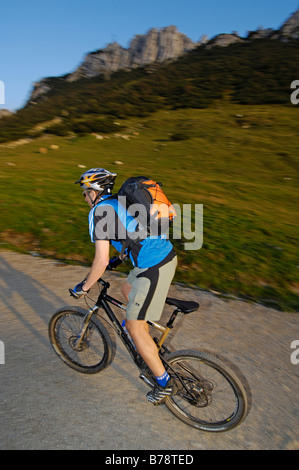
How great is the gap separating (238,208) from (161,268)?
11.2 m

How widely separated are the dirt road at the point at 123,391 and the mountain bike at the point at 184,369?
16cm

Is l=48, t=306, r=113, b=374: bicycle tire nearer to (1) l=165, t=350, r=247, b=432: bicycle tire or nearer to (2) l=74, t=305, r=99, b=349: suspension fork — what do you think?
(2) l=74, t=305, r=99, b=349: suspension fork

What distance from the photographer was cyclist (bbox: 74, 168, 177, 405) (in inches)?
136

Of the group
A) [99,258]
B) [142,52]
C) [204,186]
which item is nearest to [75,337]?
[99,258]

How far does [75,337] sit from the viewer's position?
168 inches

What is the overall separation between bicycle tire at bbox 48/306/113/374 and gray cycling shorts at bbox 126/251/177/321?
2.47 ft

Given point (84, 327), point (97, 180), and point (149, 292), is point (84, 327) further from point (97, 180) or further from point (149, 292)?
point (97, 180)

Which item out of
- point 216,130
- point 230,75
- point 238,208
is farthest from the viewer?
point 230,75

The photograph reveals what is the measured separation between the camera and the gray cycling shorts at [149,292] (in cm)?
343

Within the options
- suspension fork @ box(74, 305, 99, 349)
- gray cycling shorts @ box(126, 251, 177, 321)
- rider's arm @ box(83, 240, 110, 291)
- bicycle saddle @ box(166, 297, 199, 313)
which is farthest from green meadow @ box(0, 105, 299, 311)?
rider's arm @ box(83, 240, 110, 291)

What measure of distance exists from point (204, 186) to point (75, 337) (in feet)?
47.7

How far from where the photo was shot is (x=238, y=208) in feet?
46.0
